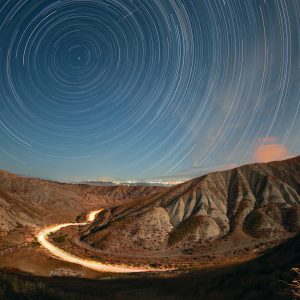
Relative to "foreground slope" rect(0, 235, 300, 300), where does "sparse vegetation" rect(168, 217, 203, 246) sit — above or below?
above

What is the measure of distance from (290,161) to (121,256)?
300 ft

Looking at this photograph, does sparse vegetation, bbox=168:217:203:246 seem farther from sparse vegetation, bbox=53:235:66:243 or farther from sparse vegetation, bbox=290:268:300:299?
sparse vegetation, bbox=290:268:300:299

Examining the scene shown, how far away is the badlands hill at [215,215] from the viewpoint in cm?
9838

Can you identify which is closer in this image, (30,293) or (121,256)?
(30,293)

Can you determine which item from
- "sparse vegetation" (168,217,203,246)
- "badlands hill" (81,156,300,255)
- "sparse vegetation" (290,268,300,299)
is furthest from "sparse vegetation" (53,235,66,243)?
"sparse vegetation" (290,268,300,299)

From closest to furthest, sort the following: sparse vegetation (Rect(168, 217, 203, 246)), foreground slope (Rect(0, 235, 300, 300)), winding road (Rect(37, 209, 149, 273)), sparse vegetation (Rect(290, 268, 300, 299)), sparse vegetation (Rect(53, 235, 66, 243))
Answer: sparse vegetation (Rect(290, 268, 300, 299)) < foreground slope (Rect(0, 235, 300, 300)) < winding road (Rect(37, 209, 149, 273)) < sparse vegetation (Rect(168, 217, 203, 246)) < sparse vegetation (Rect(53, 235, 66, 243))

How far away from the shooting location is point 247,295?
29.0 m

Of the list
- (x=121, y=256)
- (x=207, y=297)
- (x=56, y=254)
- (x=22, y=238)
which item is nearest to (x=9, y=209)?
(x=22, y=238)

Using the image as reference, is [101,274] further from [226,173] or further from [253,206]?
[226,173]

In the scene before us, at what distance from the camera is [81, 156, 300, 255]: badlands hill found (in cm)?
9838

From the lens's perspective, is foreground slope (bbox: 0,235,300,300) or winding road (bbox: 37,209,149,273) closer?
foreground slope (bbox: 0,235,300,300)

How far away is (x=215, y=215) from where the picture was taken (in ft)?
369

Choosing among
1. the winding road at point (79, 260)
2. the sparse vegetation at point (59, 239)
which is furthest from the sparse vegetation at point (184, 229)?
the sparse vegetation at point (59, 239)

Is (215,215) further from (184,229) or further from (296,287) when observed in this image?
(296,287)
